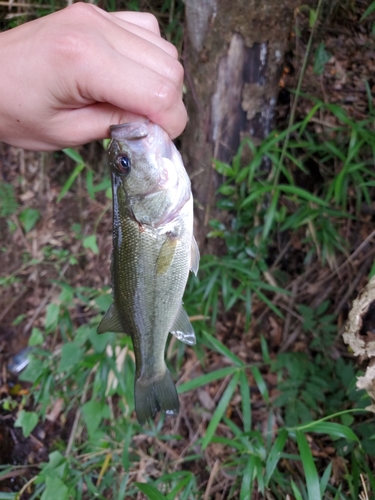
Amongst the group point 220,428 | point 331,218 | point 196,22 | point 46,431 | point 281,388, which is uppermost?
point 196,22

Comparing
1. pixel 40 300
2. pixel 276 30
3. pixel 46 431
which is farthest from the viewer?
pixel 40 300

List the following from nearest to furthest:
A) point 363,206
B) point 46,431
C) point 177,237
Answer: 1. point 177,237
2. point 363,206
3. point 46,431

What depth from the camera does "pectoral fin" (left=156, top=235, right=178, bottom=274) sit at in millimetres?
1602

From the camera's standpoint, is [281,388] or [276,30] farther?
[281,388]

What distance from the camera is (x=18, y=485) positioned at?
2.93m

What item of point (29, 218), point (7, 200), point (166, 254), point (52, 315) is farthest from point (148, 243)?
point (7, 200)

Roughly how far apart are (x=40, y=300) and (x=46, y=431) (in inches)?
48.2

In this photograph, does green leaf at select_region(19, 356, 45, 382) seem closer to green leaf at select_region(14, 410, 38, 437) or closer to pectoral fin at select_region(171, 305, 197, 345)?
green leaf at select_region(14, 410, 38, 437)

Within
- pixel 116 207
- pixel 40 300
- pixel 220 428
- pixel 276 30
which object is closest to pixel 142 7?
pixel 276 30

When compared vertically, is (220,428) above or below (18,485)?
above

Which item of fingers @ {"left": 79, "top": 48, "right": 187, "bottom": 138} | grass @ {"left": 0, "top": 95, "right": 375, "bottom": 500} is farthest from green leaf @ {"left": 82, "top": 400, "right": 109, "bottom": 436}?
fingers @ {"left": 79, "top": 48, "right": 187, "bottom": 138}

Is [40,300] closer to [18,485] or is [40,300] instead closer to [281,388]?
[18,485]

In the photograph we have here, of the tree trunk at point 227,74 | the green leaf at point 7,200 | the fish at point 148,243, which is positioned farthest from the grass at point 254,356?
the green leaf at point 7,200

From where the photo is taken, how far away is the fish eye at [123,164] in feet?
4.88
